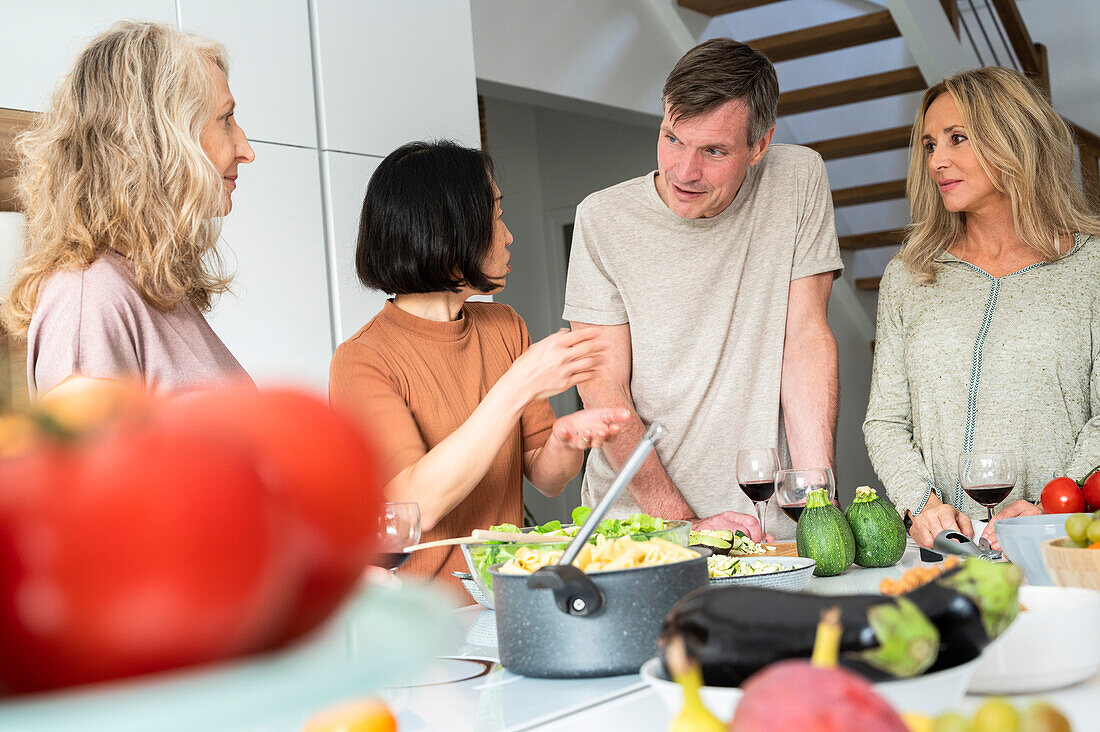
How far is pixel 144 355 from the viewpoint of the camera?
126 centimetres

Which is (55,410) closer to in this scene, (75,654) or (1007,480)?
(75,654)

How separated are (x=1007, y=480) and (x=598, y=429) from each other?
652 millimetres

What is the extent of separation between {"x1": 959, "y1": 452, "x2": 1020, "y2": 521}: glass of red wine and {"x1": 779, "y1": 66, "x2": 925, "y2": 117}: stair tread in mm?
3823

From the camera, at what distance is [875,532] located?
155 centimetres

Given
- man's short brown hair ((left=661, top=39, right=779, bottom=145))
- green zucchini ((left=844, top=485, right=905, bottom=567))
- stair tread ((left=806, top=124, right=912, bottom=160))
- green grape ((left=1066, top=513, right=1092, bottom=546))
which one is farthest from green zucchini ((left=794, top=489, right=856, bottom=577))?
stair tread ((left=806, top=124, right=912, bottom=160))

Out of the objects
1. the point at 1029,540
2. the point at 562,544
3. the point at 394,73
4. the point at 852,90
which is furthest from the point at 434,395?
the point at 852,90

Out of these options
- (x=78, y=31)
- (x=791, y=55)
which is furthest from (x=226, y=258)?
(x=791, y=55)

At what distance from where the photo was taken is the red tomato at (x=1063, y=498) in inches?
56.4

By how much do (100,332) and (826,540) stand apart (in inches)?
40.6

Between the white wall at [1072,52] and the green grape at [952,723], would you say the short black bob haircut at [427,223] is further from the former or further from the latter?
the white wall at [1072,52]

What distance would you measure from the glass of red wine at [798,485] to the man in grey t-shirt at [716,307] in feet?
1.90

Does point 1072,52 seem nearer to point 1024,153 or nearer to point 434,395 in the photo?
point 1024,153

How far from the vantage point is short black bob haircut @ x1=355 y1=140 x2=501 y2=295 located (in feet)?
6.11

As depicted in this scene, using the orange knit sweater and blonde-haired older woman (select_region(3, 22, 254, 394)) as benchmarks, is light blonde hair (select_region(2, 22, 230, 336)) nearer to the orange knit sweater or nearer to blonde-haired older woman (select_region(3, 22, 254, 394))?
blonde-haired older woman (select_region(3, 22, 254, 394))
